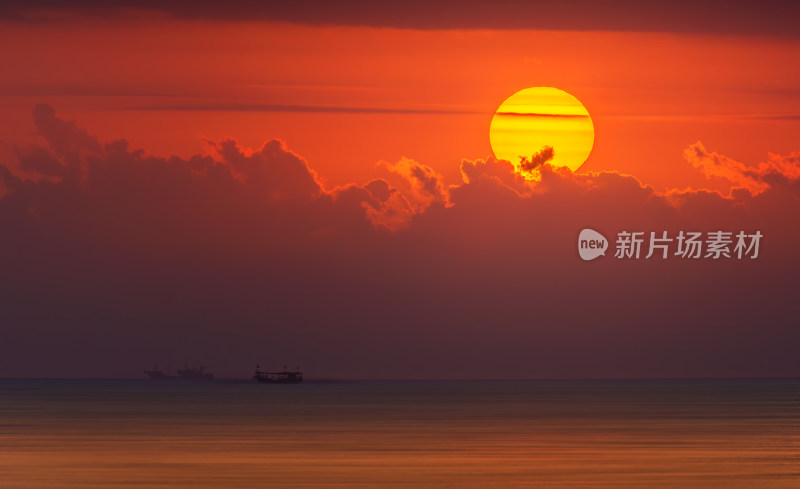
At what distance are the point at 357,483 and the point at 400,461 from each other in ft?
47.7

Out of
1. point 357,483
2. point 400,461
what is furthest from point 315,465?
point 357,483

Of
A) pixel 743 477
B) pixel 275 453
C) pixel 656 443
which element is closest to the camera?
pixel 743 477

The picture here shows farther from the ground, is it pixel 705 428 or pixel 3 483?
pixel 705 428

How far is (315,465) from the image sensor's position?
253ft

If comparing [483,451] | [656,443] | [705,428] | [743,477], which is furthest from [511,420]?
[743,477]

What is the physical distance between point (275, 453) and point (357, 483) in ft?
70.6

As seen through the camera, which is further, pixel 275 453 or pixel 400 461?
pixel 275 453

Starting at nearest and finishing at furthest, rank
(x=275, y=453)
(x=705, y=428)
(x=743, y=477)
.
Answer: (x=743, y=477), (x=275, y=453), (x=705, y=428)

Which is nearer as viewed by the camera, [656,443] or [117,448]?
[117,448]

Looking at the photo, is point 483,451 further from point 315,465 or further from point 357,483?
point 357,483

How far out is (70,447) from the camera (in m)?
94.1

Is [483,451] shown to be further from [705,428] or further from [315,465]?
[705,428]

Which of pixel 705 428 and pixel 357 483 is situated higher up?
pixel 705 428

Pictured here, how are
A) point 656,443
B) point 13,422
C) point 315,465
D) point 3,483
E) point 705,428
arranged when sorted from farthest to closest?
point 13,422, point 705,428, point 656,443, point 315,465, point 3,483
